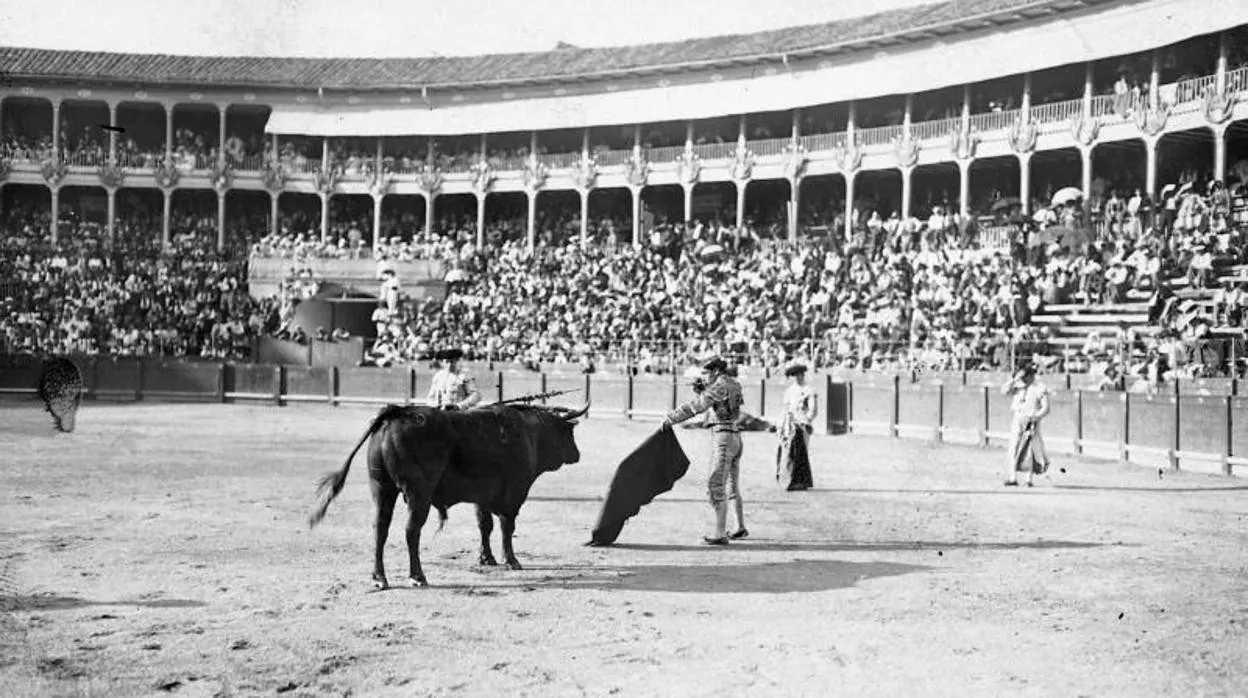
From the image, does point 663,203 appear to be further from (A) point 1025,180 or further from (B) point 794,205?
(A) point 1025,180

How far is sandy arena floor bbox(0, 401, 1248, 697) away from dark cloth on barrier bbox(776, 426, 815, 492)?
27 cm

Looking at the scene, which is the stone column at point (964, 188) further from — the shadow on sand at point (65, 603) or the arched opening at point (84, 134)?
the arched opening at point (84, 134)

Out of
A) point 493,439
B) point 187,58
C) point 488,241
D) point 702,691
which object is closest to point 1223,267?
point 493,439

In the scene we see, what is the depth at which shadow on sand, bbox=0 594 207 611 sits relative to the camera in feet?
24.3

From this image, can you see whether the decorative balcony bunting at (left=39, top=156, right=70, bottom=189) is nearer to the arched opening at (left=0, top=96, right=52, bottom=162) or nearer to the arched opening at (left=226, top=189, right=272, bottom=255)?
the arched opening at (left=0, top=96, right=52, bottom=162)

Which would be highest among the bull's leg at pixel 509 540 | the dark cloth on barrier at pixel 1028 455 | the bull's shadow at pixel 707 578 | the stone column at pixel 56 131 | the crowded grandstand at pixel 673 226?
the stone column at pixel 56 131

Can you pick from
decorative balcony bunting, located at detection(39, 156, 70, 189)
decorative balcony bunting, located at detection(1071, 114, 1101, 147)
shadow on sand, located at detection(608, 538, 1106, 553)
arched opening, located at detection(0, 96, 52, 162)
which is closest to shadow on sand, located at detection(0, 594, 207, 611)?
shadow on sand, located at detection(608, 538, 1106, 553)

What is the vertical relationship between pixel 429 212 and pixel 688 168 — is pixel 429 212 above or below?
below

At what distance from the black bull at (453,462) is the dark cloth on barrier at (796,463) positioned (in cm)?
548

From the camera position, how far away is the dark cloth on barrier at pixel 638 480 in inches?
402

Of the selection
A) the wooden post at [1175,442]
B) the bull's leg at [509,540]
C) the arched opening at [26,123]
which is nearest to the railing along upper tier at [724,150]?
the arched opening at [26,123]

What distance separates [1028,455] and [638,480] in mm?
6550

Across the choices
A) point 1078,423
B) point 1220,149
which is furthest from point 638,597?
point 1220,149

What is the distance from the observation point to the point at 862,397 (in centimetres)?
2520
